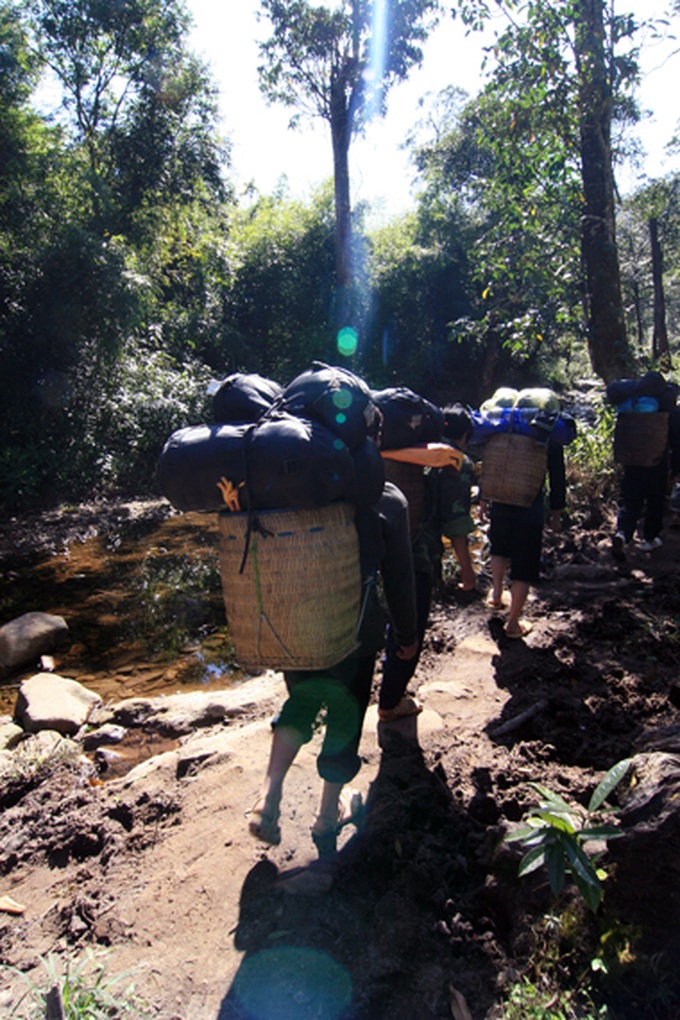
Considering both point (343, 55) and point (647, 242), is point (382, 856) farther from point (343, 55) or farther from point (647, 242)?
point (647, 242)

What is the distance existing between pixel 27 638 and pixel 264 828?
3867 mm

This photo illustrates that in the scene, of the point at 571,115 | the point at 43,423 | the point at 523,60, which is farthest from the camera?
the point at 43,423

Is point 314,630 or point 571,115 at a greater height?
point 571,115

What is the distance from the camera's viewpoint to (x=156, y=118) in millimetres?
15344

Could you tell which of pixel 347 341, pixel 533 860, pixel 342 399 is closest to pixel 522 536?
pixel 342 399

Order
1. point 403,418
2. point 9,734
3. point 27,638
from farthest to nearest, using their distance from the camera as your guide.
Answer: point 27,638
point 9,734
point 403,418

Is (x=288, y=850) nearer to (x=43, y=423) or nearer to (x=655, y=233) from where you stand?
(x=43, y=423)

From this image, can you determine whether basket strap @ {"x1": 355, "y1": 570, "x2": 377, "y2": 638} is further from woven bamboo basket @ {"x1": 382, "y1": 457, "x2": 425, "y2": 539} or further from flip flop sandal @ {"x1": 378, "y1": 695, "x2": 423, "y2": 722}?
flip flop sandal @ {"x1": 378, "y1": 695, "x2": 423, "y2": 722}

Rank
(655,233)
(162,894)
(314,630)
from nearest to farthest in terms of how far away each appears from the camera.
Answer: (314,630) → (162,894) → (655,233)

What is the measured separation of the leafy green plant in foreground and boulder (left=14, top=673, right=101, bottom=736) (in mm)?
3332

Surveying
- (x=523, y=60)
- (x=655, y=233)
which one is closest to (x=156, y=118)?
(x=523, y=60)

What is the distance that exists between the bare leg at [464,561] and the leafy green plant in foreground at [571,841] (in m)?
3.16

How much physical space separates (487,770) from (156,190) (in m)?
16.1

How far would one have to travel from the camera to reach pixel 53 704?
442cm
